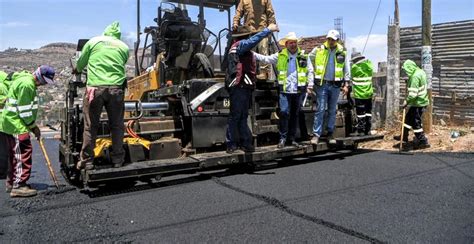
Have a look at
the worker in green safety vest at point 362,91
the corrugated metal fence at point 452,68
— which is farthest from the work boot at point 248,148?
the corrugated metal fence at point 452,68

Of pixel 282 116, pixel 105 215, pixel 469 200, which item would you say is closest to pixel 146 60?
pixel 282 116

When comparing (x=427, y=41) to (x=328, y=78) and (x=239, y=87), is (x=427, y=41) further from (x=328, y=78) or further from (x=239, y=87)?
(x=239, y=87)

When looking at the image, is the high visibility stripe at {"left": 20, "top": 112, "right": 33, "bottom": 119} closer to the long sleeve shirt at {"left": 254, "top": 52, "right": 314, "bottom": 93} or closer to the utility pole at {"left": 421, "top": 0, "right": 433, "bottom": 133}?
the long sleeve shirt at {"left": 254, "top": 52, "right": 314, "bottom": 93}

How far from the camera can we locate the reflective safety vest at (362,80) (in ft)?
28.5

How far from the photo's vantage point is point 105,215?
14.4 ft

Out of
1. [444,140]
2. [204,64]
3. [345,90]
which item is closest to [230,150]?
[204,64]

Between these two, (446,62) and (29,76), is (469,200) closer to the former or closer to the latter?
(29,76)

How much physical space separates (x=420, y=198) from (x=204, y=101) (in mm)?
3053

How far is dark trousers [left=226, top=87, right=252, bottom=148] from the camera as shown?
6215 millimetres

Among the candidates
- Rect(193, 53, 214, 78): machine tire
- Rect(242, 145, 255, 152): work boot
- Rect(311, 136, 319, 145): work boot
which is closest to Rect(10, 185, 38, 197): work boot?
Rect(242, 145, 255, 152): work boot

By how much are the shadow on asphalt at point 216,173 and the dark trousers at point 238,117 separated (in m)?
0.39

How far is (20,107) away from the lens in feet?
18.1

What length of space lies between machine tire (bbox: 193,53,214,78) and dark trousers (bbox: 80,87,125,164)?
1975 millimetres

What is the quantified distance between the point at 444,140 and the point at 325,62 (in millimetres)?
3340
